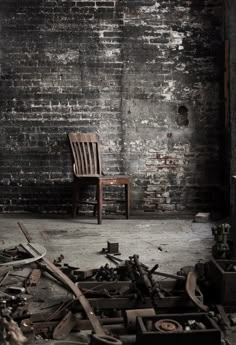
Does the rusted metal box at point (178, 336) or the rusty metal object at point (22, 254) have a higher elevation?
the rusted metal box at point (178, 336)

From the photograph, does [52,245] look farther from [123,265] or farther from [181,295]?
[181,295]

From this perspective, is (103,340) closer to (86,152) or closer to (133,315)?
(133,315)

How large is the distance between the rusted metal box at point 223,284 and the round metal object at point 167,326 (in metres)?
0.68

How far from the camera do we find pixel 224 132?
7.04m

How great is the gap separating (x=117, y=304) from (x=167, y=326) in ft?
1.97

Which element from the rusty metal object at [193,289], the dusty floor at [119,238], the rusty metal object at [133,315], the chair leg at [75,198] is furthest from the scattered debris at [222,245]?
the chair leg at [75,198]

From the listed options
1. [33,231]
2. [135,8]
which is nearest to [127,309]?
[33,231]

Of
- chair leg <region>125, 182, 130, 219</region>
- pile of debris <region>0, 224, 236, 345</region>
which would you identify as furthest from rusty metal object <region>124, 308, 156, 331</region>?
chair leg <region>125, 182, 130, 219</region>

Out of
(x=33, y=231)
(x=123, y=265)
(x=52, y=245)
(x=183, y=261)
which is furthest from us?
(x=33, y=231)

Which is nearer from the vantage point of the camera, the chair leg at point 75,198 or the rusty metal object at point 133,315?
the rusty metal object at point 133,315

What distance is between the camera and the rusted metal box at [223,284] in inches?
144

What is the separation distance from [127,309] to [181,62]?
14.1 ft

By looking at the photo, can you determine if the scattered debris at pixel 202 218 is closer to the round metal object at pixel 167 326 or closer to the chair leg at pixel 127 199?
the chair leg at pixel 127 199

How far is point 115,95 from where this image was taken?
705cm
